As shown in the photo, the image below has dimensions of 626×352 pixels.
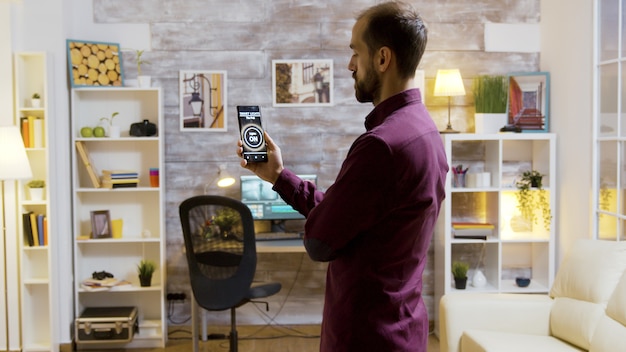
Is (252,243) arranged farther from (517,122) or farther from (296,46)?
(517,122)

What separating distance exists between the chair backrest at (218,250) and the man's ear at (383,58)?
2.49 metres

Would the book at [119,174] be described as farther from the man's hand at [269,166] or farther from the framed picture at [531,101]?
the man's hand at [269,166]

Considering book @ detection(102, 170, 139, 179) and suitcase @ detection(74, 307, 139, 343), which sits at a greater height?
book @ detection(102, 170, 139, 179)

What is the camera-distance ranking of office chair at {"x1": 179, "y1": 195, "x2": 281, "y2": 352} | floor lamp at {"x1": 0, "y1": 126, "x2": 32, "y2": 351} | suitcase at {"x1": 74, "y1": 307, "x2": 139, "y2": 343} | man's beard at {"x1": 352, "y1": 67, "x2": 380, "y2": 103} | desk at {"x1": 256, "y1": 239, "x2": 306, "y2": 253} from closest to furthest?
man's beard at {"x1": 352, "y1": 67, "x2": 380, "y2": 103}, office chair at {"x1": 179, "y1": 195, "x2": 281, "y2": 352}, floor lamp at {"x1": 0, "y1": 126, "x2": 32, "y2": 351}, desk at {"x1": 256, "y1": 239, "x2": 306, "y2": 253}, suitcase at {"x1": 74, "y1": 307, "x2": 139, "y2": 343}

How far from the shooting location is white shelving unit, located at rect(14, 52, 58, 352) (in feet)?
15.0

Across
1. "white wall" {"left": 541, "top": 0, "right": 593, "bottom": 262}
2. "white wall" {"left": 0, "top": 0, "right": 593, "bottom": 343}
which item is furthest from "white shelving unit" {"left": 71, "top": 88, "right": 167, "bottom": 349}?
"white wall" {"left": 541, "top": 0, "right": 593, "bottom": 262}

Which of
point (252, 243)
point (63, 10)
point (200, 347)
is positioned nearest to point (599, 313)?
point (252, 243)

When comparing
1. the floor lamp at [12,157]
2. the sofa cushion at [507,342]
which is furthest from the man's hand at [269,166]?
the floor lamp at [12,157]

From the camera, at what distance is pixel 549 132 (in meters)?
5.03

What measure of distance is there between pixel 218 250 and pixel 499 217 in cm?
194

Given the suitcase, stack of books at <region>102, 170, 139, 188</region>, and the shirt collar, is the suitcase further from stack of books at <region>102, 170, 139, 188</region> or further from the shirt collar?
the shirt collar

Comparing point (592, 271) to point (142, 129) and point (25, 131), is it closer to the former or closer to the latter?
point (142, 129)

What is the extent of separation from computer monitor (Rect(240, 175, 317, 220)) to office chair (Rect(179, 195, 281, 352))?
0.79m

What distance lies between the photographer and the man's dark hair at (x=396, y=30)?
1.61 meters
